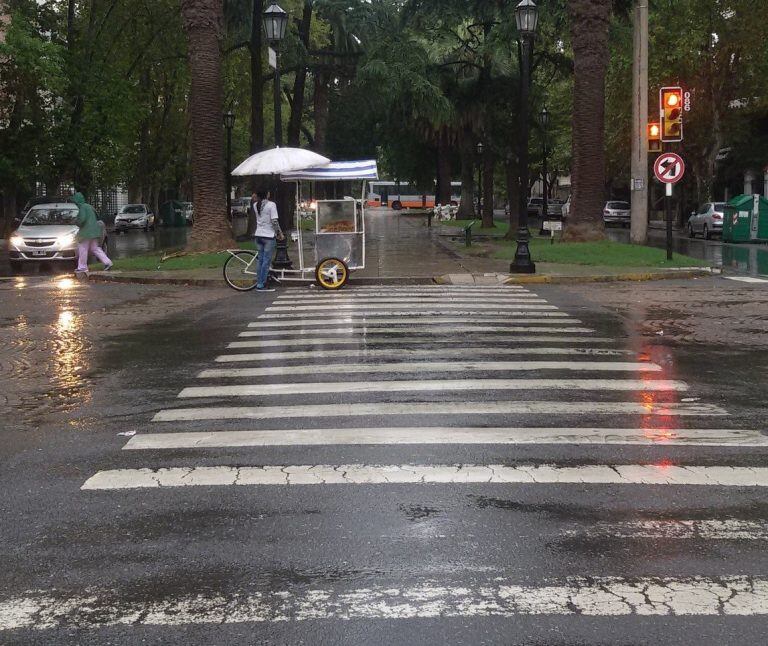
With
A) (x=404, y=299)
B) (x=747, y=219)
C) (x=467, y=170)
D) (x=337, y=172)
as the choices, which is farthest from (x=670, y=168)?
(x=467, y=170)

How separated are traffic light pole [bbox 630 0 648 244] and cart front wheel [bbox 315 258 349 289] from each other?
1300 centimetres

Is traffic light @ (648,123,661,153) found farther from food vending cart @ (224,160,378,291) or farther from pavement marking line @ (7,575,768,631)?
pavement marking line @ (7,575,768,631)

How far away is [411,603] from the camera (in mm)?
4066

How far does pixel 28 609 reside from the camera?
4078 mm

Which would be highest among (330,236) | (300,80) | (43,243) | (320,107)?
(300,80)

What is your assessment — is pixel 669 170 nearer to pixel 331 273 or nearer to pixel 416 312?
pixel 331 273

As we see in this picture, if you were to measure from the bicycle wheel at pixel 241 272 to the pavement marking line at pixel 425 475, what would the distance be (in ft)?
40.9

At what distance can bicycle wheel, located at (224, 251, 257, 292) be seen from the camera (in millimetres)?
18438

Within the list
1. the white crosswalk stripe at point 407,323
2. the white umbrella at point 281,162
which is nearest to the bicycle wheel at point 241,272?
the white umbrella at point 281,162

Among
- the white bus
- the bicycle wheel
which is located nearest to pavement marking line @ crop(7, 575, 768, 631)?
the bicycle wheel

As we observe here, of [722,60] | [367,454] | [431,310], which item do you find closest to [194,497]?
[367,454]

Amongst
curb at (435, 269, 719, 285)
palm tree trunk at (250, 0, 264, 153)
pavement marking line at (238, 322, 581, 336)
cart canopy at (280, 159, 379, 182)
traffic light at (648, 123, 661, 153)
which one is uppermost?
palm tree trunk at (250, 0, 264, 153)

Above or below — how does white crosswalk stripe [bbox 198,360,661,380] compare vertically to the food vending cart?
below

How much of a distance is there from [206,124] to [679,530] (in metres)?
21.9
